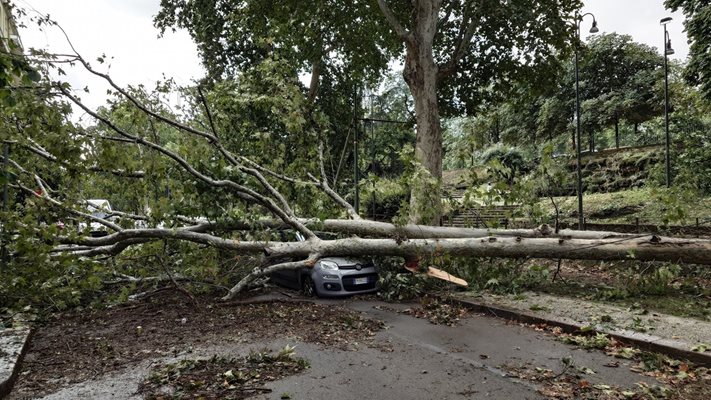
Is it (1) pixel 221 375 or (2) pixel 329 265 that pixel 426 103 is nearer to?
(2) pixel 329 265

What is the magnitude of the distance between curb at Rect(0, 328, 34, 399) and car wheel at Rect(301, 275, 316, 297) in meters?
4.18

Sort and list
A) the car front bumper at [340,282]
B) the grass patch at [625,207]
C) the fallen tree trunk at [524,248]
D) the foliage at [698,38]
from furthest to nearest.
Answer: the foliage at [698,38] → the grass patch at [625,207] → the car front bumper at [340,282] → the fallen tree trunk at [524,248]

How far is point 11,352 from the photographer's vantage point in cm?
488

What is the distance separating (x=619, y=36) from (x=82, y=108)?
3408 centimetres

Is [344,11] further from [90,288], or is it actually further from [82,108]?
[90,288]

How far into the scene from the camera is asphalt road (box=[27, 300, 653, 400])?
410cm

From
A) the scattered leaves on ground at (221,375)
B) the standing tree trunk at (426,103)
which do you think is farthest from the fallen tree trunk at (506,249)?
the standing tree trunk at (426,103)

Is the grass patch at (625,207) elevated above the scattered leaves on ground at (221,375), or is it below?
above

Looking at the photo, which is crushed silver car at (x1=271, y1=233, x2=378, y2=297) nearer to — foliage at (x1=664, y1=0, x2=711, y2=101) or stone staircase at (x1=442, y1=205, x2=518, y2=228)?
stone staircase at (x1=442, y1=205, x2=518, y2=228)

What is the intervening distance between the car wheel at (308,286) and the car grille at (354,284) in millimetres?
566

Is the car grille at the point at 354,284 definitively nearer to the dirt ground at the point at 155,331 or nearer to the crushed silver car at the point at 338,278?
the crushed silver car at the point at 338,278

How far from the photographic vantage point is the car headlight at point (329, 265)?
8.56m

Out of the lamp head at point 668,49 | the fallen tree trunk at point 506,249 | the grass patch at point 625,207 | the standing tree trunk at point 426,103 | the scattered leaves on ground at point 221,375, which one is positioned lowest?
the scattered leaves on ground at point 221,375

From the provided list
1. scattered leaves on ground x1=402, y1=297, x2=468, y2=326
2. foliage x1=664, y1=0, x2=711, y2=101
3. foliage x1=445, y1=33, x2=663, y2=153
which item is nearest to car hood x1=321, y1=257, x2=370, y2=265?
scattered leaves on ground x1=402, y1=297, x2=468, y2=326
